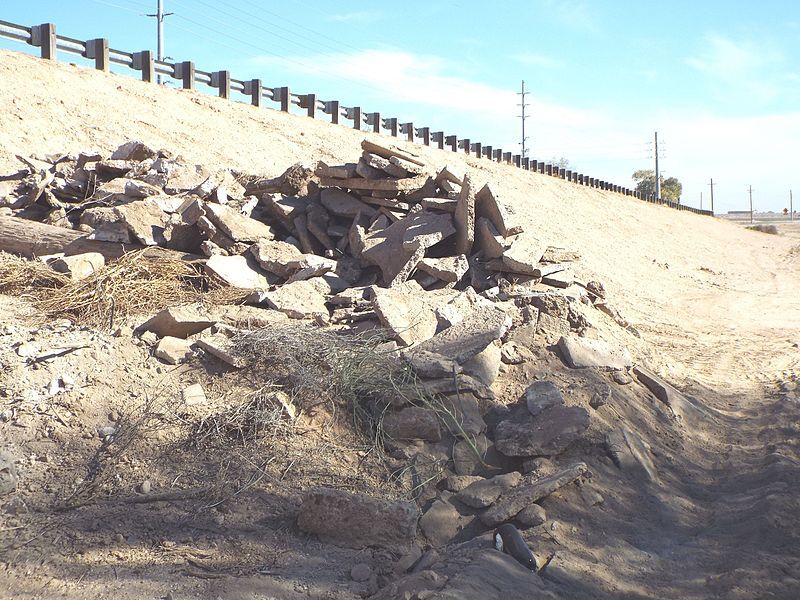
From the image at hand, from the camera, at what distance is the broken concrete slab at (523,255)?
275 inches

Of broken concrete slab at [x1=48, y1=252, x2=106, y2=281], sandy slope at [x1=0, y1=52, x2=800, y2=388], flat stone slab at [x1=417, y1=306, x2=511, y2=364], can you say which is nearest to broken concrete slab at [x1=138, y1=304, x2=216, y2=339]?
broken concrete slab at [x1=48, y1=252, x2=106, y2=281]

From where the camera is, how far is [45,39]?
15.2m

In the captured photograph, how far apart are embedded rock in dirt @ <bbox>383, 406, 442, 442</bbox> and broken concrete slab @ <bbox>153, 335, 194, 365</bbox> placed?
1554 millimetres

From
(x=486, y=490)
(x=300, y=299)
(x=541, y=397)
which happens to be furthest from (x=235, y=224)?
(x=486, y=490)

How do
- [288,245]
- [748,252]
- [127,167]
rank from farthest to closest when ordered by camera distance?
1. [748,252]
2. [127,167]
3. [288,245]

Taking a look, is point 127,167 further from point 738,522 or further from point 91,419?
point 738,522

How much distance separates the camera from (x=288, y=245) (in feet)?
24.0

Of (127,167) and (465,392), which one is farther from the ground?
(127,167)

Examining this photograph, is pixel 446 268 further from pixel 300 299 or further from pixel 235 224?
pixel 235 224

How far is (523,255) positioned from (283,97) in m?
15.1

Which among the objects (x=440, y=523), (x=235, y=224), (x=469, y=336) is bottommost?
(x=440, y=523)

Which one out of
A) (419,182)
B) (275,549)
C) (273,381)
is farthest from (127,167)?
(275,549)

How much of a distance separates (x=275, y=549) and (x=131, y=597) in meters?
0.75

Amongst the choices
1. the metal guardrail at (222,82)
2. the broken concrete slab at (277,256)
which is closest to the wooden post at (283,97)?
the metal guardrail at (222,82)
